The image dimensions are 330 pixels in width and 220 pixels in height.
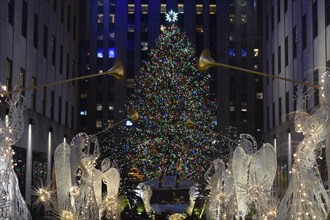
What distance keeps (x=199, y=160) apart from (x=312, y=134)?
119ft

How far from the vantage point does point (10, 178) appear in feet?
45.9

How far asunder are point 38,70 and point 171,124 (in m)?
13.3

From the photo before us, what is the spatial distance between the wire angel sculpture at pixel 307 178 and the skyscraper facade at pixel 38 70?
17.5 meters

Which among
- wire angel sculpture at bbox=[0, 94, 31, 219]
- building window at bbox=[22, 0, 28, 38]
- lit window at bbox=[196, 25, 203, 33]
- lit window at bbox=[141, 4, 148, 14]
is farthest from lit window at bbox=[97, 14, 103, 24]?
wire angel sculpture at bbox=[0, 94, 31, 219]

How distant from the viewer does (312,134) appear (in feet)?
42.3

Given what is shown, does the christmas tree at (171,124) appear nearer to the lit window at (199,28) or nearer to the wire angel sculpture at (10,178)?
the lit window at (199,28)

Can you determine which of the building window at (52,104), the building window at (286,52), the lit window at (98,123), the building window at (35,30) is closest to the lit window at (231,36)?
the lit window at (98,123)

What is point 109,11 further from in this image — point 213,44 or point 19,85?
point 19,85

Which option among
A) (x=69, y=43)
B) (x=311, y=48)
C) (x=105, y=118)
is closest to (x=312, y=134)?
(x=311, y=48)

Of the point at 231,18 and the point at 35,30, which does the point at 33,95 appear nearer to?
the point at 35,30

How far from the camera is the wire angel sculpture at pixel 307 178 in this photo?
12664mm

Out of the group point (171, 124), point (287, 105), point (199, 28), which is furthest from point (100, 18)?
point (287, 105)

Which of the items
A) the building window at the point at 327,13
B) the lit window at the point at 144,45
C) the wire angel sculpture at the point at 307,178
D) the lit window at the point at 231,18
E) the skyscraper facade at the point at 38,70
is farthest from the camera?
the lit window at the point at 231,18

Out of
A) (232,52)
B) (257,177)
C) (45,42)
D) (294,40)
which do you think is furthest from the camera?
(232,52)
